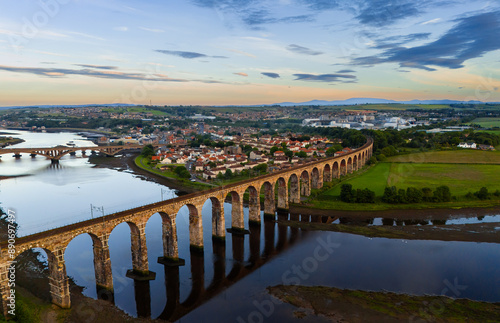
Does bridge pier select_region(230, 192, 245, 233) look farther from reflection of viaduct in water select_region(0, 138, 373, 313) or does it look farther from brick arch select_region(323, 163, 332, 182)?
brick arch select_region(323, 163, 332, 182)

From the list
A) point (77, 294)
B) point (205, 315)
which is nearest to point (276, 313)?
point (205, 315)

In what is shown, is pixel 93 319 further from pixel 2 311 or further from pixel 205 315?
pixel 205 315

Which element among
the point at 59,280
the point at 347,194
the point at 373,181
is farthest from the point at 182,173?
the point at 59,280

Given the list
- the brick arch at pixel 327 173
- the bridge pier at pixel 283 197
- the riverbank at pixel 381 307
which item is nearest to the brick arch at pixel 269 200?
the bridge pier at pixel 283 197

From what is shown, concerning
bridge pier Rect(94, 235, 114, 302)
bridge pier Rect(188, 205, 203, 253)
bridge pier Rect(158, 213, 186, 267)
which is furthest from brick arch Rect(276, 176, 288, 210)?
bridge pier Rect(94, 235, 114, 302)

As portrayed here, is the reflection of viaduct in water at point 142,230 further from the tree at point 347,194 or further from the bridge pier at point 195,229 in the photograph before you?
the tree at point 347,194

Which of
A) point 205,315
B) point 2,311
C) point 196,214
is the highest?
point 196,214

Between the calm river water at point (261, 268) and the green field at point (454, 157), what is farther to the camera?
the green field at point (454, 157)
